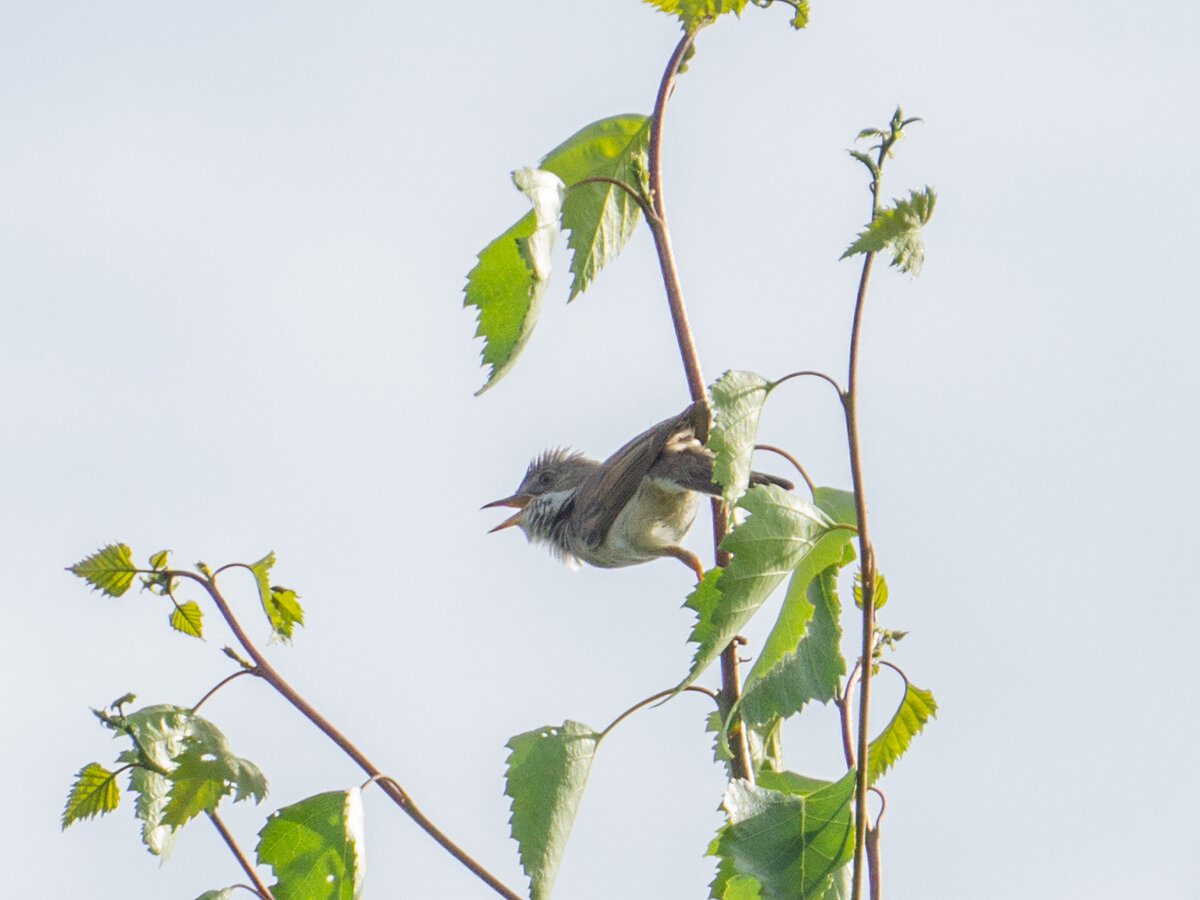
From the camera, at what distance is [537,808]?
8.52 ft

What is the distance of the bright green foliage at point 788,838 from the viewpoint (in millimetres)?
2436

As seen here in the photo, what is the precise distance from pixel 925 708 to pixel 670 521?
280cm

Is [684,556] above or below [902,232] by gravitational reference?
above

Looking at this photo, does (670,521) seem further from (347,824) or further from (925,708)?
(347,824)

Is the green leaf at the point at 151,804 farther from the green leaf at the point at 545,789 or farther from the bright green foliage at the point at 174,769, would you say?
the green leaf at the point at 545,789

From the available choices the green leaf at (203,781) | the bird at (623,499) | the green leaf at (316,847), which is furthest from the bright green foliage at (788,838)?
the bird at (623,499)

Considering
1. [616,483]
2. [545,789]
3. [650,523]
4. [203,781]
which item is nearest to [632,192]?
[545,789]

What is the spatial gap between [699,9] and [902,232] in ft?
2.27

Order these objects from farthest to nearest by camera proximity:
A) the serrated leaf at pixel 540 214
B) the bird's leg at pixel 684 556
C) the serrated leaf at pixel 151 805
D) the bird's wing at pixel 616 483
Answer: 1. the bird's leg at pixel 684 556
2. the bird's wing at pixel 616 483
3. the serrated leaf at pixel 151 805
4. the serrated leaf at pixel 540 214

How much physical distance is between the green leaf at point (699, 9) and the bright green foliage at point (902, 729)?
4.84 ft

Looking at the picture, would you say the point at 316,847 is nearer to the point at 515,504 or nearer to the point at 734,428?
the point at 734,428

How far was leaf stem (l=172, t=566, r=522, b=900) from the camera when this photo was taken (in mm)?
2391

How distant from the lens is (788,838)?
248 centimetres

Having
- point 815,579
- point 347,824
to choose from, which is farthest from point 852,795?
point 347,824
